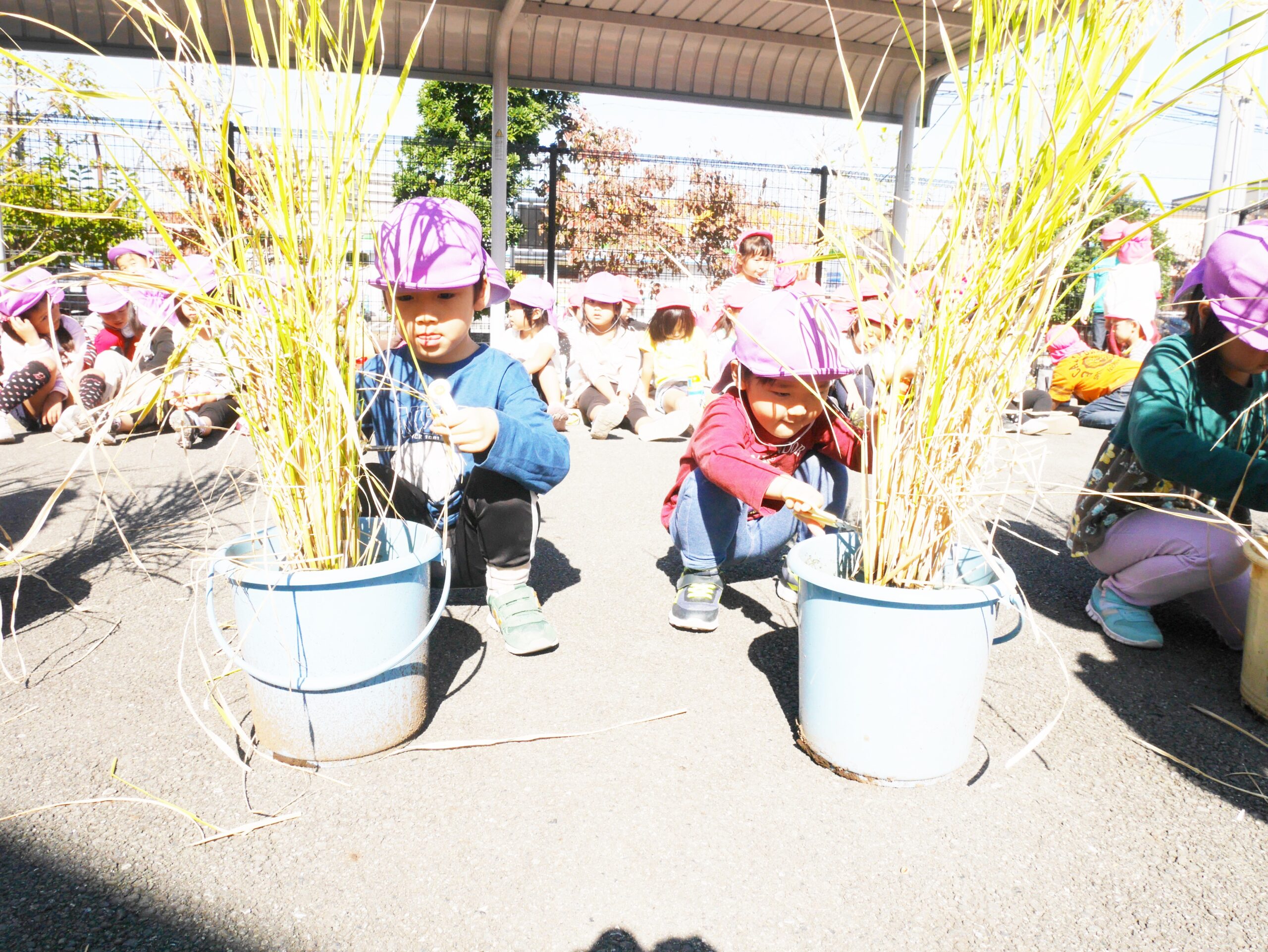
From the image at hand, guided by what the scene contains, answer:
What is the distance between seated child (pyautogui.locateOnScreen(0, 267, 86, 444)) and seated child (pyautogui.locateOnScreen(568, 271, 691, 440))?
256 centimetres

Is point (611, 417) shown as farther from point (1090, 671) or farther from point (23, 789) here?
point (23, 789)

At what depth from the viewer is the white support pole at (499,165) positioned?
254 inches

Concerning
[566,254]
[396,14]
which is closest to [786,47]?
[566,254]

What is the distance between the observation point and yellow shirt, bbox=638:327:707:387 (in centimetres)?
510

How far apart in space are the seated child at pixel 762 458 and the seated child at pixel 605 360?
264 cm

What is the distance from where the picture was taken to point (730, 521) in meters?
2.01

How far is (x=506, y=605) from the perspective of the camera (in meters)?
1.91

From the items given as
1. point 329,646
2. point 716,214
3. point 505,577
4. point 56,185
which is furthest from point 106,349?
point 716,214

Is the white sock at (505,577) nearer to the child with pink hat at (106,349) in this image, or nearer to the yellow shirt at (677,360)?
the child with pink hat at (106,349)

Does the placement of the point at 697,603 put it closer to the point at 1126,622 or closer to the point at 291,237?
the point at 1126,622

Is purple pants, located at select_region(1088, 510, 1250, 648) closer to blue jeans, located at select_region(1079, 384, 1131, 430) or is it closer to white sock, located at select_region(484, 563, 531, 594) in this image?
white sock, located at select_region(484, 563, 531, 594)

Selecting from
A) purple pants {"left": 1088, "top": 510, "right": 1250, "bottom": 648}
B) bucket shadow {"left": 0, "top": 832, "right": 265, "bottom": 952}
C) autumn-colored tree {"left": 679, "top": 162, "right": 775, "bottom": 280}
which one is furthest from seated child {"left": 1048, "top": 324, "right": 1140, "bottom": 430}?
bucket shadow {"left": 0, "top": 832, "right": 265, "bottom": 952}

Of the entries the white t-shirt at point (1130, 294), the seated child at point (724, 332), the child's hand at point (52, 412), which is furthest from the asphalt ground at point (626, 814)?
the white t-shirt at point (1130, 294)

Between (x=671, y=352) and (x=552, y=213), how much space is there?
8.84 ft
